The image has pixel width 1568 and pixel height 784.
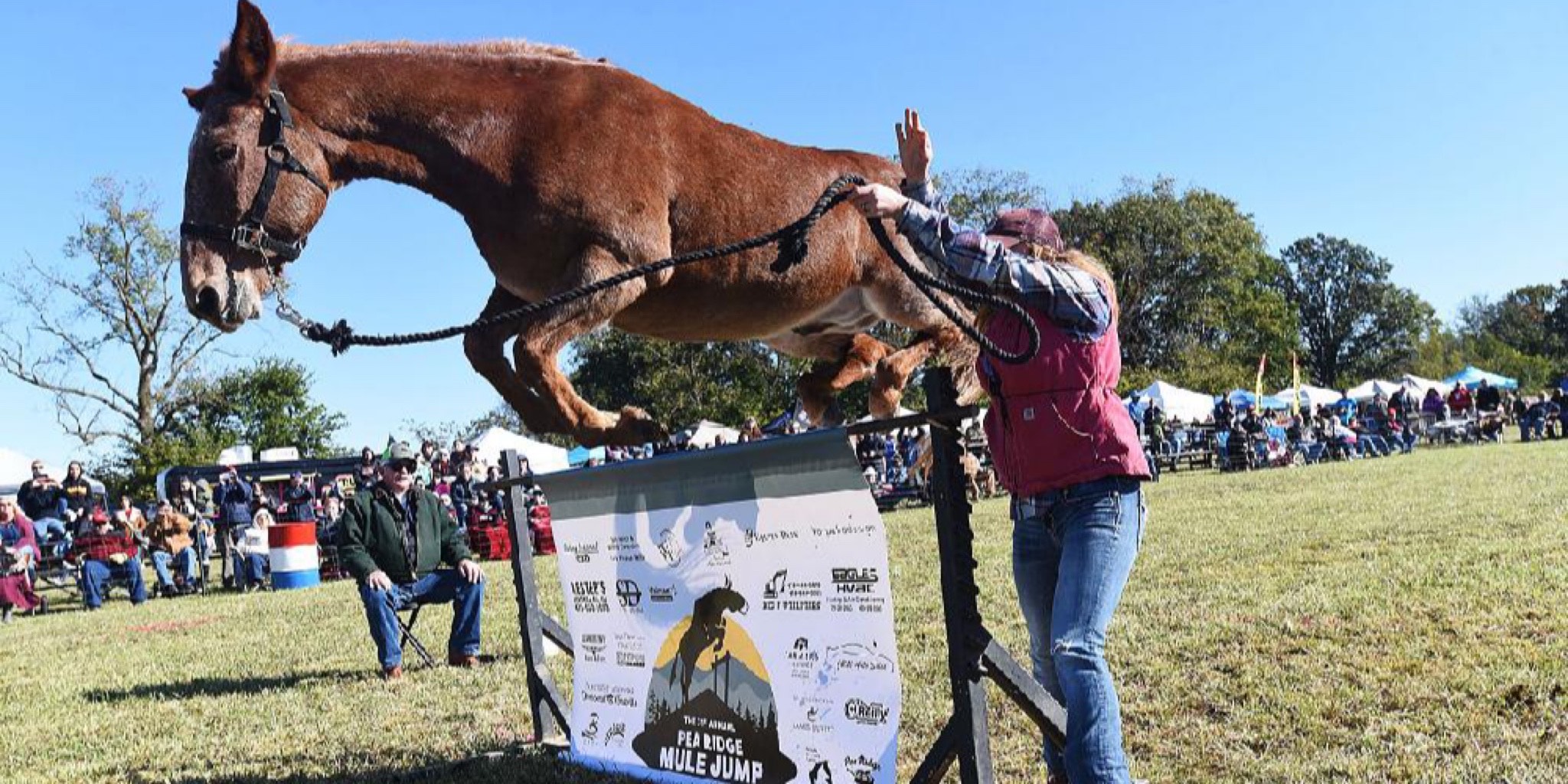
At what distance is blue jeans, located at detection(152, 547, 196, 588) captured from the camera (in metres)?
18.4

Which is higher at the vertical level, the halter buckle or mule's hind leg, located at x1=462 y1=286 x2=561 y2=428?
the halter buckle

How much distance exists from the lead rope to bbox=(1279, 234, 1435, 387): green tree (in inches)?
3526

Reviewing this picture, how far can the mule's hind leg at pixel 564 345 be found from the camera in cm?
387

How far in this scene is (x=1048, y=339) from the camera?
136 inches

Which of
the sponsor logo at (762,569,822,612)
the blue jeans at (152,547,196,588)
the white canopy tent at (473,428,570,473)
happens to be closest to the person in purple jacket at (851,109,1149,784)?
the sponsor logo at (762,569,822,612)

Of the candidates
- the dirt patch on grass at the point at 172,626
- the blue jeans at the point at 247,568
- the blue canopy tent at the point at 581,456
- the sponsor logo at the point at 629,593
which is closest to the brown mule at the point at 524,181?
the sponsor logo at the point at 629,593

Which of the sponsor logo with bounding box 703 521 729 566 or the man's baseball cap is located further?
the man's baseball cap

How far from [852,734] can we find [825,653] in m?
0.28

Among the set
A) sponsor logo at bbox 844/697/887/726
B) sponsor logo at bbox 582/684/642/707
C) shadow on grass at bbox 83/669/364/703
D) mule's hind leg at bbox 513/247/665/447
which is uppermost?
mule's hind leg at bbox 513/247/665/447

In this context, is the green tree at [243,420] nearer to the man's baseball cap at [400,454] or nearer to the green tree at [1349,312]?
the man's baseball cap at [400,454]

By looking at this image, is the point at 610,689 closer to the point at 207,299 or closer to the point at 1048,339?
the point at 207,299

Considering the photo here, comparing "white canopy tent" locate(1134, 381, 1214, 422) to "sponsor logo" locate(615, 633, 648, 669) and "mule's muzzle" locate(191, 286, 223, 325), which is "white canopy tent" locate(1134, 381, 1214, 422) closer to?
"sponsor logo" locate(615, 633, 648, 669)

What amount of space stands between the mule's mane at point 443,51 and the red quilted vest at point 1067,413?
6.96 feet

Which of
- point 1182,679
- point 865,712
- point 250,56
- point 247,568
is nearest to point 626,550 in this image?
point 865,712
